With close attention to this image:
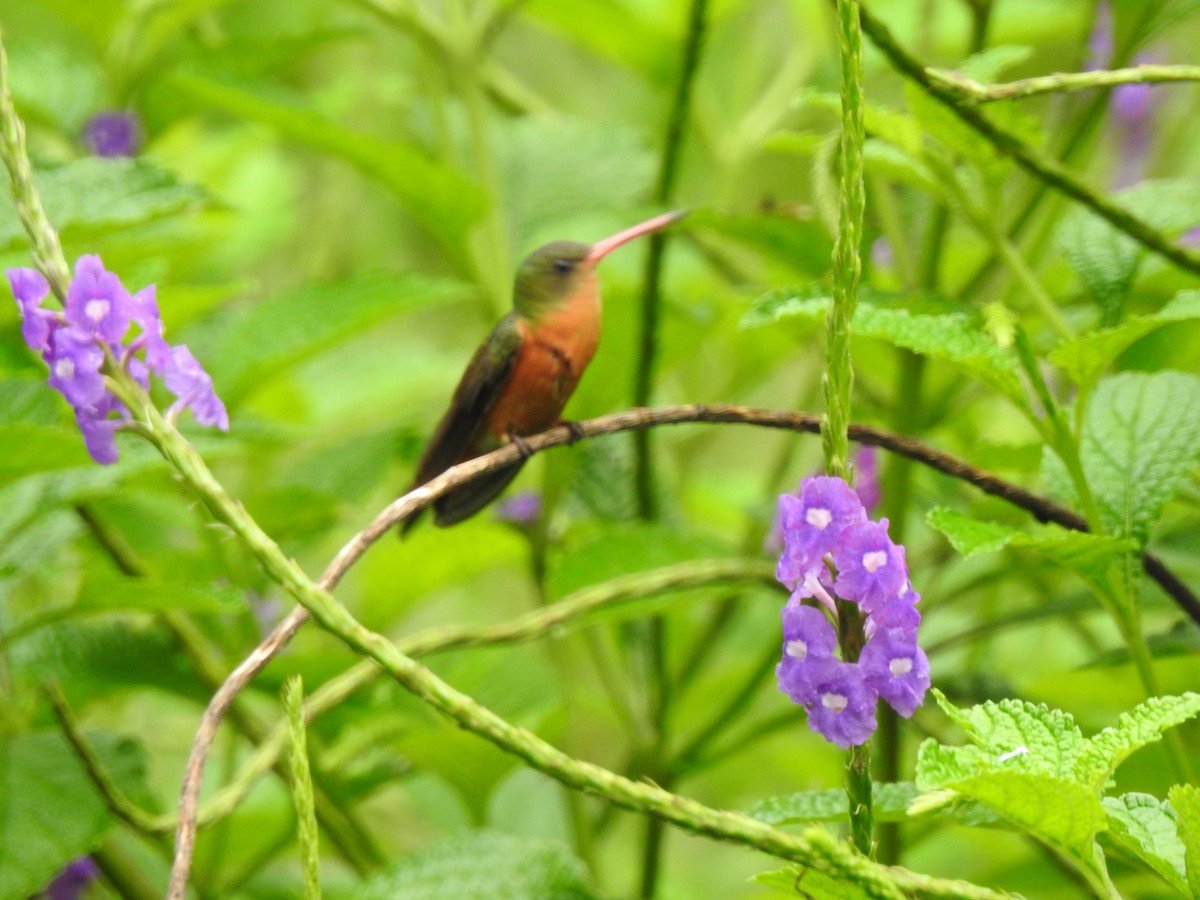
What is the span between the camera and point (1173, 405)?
1015 millimetres

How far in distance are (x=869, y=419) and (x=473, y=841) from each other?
0.60 metres

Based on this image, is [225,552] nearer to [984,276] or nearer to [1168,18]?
[984,276]

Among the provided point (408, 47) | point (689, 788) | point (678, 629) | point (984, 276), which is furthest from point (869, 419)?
point (408, 47)

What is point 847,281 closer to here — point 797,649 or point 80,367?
point 797,649

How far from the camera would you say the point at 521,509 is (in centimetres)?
172

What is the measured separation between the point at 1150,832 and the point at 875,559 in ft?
0.85

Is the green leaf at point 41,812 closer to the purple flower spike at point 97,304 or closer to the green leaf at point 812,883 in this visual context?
the purple flower spike at point 97,304

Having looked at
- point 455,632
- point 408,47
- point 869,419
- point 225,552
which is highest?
point 408,47

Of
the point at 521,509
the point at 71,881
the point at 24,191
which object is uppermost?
the point at 521,509

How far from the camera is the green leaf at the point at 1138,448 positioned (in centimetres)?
96

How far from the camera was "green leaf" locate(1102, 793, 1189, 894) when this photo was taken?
2.24 ft

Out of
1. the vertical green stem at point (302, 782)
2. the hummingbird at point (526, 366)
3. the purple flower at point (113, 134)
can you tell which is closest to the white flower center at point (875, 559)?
the vertical green stem at point (302, 782)

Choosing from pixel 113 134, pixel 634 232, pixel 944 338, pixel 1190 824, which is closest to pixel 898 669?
pixel 1190 824

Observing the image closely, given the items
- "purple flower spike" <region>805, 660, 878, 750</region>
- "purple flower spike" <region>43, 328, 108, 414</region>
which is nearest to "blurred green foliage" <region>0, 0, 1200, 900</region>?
"purple flower spike" <region>805, 660, 878, 750</region>
